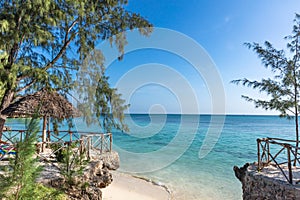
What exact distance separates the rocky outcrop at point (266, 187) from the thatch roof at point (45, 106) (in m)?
6.24

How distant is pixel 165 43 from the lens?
11164mm

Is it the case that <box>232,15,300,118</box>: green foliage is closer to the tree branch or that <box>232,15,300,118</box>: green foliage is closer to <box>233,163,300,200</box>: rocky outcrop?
<box>233,163,300,200</box>: rocky outcrop

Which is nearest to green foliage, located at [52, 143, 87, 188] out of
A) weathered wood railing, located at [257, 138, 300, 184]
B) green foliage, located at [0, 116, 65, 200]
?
green foliage, located at [0, 116, 65, 200]

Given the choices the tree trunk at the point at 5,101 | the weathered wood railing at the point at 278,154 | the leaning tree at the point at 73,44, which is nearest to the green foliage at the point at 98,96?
the leaning tree at the point at 73,44

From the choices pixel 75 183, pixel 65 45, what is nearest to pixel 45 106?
pixel 65 45

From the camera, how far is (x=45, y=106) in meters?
6.73

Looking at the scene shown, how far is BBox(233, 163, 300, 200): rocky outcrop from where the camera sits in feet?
13.3

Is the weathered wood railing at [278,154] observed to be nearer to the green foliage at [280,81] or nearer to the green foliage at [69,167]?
the green foliage at [280,81]

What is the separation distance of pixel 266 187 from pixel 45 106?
23.3ft

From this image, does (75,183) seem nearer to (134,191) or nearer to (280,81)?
(134,191)

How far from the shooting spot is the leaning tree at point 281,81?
6.48 m

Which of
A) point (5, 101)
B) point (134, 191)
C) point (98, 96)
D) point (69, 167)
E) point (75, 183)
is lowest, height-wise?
point (134, 191)

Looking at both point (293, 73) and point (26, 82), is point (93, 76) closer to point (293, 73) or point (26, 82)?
point (26, 82)

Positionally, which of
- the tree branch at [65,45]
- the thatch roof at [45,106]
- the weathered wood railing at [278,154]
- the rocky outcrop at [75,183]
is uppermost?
the tree branch at [65,45]
